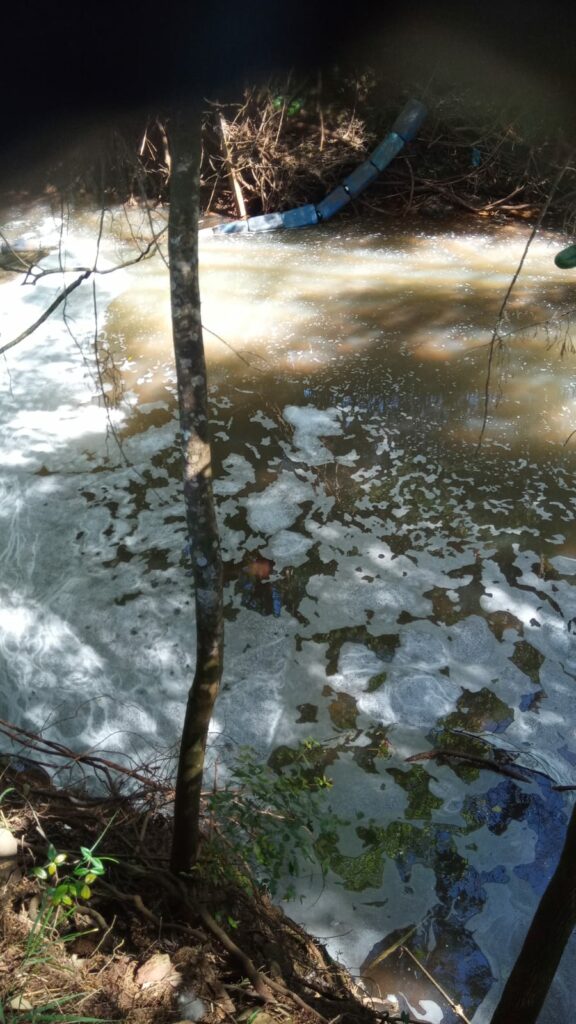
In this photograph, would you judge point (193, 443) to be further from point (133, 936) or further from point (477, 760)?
point (477, 760)

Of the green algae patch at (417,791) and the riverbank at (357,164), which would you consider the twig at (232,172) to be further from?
the green algae patch at (417,791)

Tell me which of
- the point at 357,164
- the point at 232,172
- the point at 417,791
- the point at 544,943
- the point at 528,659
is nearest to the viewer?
the point at 544,943

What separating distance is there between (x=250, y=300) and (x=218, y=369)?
0.89 m

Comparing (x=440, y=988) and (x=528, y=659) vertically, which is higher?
(x=528, y=659)

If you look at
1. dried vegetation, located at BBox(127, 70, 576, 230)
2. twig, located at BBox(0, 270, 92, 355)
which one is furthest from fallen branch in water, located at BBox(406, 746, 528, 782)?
dried vegetation, located at BBox(127, 70, 576, 230)

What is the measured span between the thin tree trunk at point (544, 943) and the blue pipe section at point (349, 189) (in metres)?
5.91

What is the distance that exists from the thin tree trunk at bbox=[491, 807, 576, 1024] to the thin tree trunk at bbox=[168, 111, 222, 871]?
26.2 inches

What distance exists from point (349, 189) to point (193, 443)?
5.75 meters

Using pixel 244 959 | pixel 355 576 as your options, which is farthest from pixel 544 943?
pixel 355 576

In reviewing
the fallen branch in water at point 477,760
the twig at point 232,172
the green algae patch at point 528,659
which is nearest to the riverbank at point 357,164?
the twig at point 232,172

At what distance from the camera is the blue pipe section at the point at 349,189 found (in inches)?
256

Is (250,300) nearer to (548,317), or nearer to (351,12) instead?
(548,317)

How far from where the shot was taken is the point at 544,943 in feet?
4.52

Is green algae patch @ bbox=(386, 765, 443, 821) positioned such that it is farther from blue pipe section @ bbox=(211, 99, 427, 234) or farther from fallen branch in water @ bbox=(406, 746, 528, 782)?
blue pipe section @ bbox=(211, 99, 427, 234)
